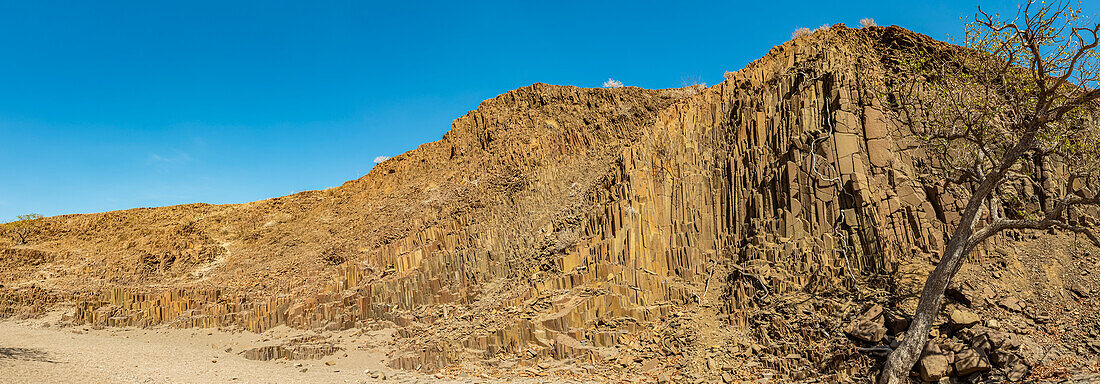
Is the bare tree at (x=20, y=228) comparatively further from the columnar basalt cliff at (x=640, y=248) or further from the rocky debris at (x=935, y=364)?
the rocky debris at (x=935, y=364)

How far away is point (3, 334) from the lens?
22.1 m

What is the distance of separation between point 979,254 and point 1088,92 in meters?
4.29

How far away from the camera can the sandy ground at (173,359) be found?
14484mm

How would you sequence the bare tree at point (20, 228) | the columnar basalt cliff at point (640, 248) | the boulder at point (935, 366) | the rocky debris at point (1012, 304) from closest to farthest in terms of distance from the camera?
the boulder at point (935, 366) < the rocky debris at point (1012, 304) < the columnar basalt cliff at point (640, 248) < the bare tree at point (20, 228)

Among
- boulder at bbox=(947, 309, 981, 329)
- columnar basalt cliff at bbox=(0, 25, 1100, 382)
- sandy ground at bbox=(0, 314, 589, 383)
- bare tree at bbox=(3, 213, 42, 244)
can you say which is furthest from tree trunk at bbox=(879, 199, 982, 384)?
bare tree at bbox=(3, 213, 42, 244)

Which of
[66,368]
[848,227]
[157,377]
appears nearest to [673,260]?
[848,227]

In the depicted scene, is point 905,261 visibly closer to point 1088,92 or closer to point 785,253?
point 785,253

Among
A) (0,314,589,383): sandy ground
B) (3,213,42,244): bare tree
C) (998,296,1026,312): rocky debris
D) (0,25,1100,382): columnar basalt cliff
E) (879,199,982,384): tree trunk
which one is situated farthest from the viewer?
(3,213,42,244): bare tree

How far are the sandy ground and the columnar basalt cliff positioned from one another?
889 mm

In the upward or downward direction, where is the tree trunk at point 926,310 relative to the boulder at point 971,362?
upward

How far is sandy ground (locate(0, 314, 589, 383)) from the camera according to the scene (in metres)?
14.5

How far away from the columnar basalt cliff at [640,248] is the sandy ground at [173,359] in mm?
889

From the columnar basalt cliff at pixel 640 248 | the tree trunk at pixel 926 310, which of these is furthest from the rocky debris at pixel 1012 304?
the tree trunk at pixel 926 310

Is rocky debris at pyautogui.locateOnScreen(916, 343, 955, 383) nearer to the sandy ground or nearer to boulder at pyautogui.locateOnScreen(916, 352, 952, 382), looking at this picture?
boulder at pyautogui.locateOnScreen(916, 352, 952, 382)
